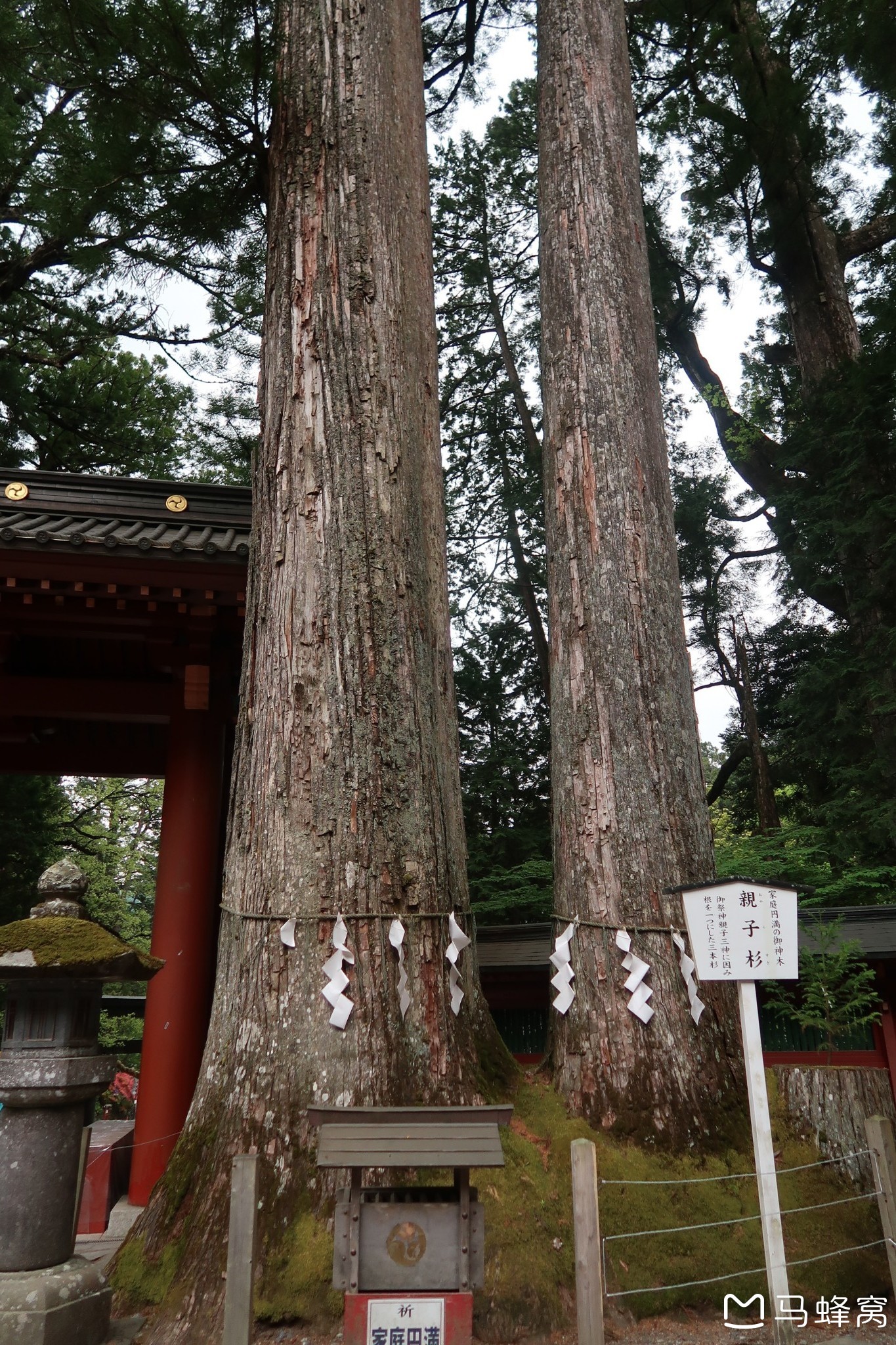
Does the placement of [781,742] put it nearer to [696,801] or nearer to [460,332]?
[460,332]

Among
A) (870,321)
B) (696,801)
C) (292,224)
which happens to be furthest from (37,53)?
(870,321)

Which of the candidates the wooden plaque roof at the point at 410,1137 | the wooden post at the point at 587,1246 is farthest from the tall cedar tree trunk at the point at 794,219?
the wooden plaque roof at the point at 410,1137

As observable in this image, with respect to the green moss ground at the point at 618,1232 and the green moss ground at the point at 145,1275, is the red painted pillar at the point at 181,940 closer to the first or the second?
the green moss ground at the point at 145,1275

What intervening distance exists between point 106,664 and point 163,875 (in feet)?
5.66

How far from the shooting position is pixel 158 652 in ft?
18.9

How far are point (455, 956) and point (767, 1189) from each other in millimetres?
1259

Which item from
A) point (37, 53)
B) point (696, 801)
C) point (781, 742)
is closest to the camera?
point (696, 801)

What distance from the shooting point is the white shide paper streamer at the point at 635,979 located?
11.5 ft

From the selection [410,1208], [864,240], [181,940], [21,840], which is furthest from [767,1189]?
[864,240]

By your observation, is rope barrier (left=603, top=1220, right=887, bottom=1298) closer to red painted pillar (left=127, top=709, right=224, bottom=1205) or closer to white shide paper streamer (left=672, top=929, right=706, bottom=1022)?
white shide paper streamer (left=672, top=929, right=706, bottom=1022)

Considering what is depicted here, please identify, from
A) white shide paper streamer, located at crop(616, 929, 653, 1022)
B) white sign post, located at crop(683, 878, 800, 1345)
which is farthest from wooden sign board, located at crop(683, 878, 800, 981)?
white shide paper streamer, located at crop(616, 929, 653, 1022)

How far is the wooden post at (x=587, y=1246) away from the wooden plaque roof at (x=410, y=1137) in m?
0.29

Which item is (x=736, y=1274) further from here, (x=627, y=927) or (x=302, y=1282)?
(x=302, y=1282)

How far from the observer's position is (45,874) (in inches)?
125
